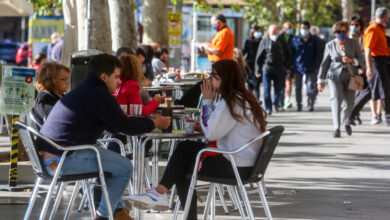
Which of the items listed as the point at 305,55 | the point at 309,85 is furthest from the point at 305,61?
the point at 309,85

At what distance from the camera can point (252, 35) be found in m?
24.7

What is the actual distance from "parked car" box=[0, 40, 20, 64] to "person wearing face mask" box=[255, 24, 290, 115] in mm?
33008

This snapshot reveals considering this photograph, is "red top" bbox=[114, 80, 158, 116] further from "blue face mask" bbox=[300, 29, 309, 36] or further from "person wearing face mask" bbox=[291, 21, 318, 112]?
"blue face mask" bbox=[300, 29, 309, 36]

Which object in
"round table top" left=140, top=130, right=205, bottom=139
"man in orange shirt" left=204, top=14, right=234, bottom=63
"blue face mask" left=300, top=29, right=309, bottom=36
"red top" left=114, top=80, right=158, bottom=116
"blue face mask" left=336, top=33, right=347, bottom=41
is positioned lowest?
"round table top" left=140, top=130, right=205, bottom=139

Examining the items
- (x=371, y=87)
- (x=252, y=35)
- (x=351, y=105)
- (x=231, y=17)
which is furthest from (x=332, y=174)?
(x=231, y=17)

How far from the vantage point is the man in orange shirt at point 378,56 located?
17.6 meters

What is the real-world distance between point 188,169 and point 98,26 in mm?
6608

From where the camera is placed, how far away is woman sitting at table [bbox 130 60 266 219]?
7195 millimetres

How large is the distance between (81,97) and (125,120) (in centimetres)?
37

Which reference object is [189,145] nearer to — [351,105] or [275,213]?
[275,213]

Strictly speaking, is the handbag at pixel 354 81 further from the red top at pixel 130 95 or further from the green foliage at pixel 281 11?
the green foliage at pixel 281 11

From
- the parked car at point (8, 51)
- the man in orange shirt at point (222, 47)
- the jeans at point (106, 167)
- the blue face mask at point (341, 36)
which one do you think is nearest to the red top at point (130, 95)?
the jeans at point (106, 167)

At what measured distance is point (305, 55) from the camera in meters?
23.6

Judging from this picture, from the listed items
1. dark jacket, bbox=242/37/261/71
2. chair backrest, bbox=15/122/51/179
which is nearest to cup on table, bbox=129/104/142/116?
chair backrest, bbox=15/122/51/179
